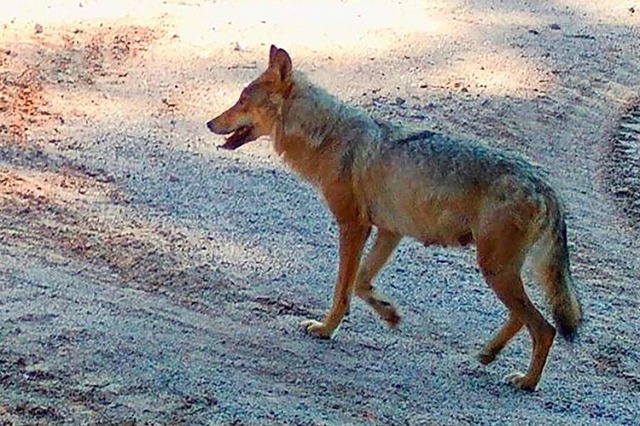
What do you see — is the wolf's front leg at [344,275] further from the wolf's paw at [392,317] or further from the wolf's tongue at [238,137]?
the wolf's tongue at [238,137]

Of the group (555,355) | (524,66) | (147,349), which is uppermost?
(147,349)

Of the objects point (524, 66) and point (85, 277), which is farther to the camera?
point (524, 66)

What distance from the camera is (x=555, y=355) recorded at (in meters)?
7.60

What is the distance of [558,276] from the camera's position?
6.88 m

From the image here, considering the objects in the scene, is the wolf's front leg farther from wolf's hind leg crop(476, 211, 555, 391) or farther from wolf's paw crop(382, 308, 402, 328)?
wolf's hind leg crop(476, 211, 555, 391)

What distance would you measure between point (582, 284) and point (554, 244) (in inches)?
95.5

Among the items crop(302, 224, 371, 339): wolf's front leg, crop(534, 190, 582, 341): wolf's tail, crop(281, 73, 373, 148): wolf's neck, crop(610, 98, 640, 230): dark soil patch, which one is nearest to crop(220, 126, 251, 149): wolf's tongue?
crop(281, 73, 373, 148): wolf's neck

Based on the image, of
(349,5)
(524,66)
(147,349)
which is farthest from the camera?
(349,5)

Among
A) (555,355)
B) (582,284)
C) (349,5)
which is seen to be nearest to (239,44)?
(349,5)

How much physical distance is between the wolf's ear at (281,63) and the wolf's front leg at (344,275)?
897 mm

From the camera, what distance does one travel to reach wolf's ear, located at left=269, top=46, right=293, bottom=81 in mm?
7160

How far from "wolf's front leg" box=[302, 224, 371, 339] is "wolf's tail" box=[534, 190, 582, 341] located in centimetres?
97

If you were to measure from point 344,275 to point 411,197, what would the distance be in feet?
1.94

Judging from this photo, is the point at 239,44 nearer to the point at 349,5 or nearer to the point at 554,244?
the point at 349,5
